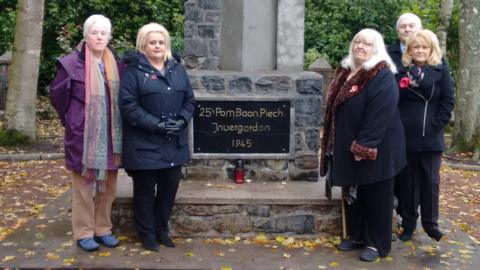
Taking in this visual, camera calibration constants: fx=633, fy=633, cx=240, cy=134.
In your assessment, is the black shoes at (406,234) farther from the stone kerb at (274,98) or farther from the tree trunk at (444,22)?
the tree trunk at (444,22)

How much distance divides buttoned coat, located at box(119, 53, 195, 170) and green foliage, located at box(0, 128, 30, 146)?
21.4ft

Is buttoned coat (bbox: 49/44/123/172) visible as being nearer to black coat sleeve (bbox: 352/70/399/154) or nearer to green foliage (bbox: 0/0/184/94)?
black coat sleeve (bbox: 352/70/399/154)

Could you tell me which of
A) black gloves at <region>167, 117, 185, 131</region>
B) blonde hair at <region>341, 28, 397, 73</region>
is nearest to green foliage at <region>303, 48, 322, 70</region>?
blonde hair at <region>341, 28, 397, 73</region>

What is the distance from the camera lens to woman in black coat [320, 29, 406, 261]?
4938 mm

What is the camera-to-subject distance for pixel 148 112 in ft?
16.8

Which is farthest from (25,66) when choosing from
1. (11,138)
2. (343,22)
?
(343,22)

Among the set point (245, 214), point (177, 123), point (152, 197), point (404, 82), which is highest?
point (404, 82)

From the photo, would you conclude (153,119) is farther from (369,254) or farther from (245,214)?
(369,254)

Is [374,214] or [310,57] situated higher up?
[310,57]

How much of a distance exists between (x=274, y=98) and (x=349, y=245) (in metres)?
1.68

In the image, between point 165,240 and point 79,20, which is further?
point 79,20

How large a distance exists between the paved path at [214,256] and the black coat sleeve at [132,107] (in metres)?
1.11

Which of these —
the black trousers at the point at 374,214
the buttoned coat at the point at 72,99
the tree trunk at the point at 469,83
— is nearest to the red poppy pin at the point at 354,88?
the black trousers at the point at 374,214

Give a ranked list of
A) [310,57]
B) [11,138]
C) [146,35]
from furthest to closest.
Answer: [310,57] → [11,138] → [146,35]
